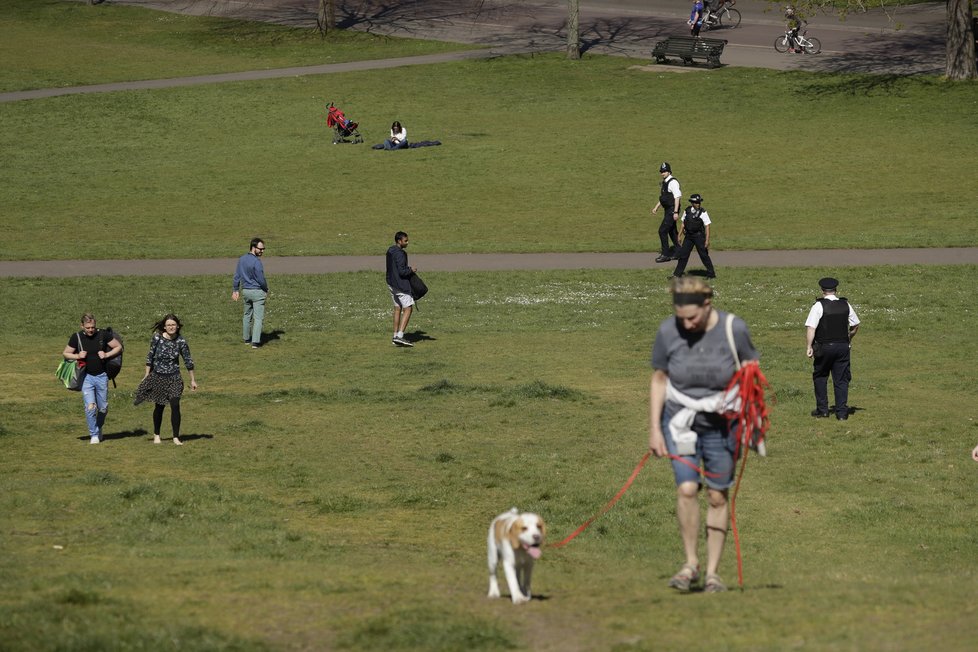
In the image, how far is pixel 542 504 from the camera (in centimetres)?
1352

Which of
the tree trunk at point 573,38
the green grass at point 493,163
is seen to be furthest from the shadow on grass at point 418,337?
the tree trunk at point 573,38

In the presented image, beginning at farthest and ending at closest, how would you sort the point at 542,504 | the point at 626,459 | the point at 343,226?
the point at 343,226, the point at 626,459, the point at 542,504

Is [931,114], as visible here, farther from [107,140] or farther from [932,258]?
[107,140]

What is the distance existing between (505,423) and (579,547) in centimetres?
547

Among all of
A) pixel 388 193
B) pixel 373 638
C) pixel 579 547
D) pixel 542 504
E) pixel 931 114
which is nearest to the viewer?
pixel 373 638

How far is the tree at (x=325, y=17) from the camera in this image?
6700 cm

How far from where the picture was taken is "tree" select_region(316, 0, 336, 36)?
220 ft

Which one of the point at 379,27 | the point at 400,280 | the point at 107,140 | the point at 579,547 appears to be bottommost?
the point at 579,547

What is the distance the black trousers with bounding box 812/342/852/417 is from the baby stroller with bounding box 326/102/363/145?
31829 mm

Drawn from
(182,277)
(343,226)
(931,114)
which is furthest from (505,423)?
(931,114)

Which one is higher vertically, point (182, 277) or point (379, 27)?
point (379, 27)

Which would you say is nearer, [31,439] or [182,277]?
[31,439]

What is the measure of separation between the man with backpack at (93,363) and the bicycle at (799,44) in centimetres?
4520

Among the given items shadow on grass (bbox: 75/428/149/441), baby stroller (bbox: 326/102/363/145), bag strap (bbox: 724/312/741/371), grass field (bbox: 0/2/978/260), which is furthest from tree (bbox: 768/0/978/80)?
bag strap (bbox: 724/312/741/371)
